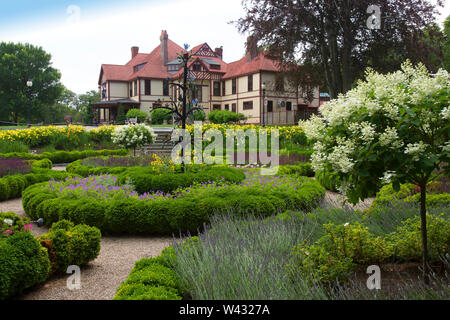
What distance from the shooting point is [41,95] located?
4847 cm

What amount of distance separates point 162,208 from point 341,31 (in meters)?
14.0

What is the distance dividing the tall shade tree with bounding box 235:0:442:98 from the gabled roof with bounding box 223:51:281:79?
11403 mm

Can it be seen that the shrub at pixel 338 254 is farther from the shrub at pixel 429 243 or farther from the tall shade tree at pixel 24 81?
the tall shade tree at pixel 24 81

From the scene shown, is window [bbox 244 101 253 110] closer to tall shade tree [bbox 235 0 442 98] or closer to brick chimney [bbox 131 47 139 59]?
tall shade tree [bbox 235 0 442 98]

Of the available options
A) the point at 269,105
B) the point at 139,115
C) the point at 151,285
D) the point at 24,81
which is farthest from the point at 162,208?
the point at 24,81

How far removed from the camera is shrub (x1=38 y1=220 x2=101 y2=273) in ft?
14.1

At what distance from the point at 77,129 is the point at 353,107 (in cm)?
1808

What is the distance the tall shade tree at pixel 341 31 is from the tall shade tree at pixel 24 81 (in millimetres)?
38447

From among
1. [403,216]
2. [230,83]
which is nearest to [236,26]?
[403,216]

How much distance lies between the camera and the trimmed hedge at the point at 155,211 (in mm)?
5941
